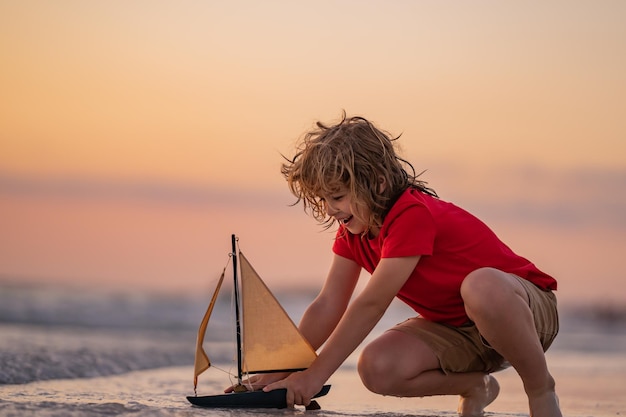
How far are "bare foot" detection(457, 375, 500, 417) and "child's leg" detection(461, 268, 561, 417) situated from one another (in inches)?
16.7

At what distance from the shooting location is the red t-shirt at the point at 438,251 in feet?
11.4

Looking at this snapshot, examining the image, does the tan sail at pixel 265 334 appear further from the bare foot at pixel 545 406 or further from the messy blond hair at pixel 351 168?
the bare foot at pixel 545 406

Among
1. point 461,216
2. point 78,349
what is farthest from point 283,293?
point 461,216

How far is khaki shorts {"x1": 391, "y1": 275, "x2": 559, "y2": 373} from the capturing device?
3703 millimetres

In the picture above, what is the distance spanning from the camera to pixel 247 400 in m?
3.52

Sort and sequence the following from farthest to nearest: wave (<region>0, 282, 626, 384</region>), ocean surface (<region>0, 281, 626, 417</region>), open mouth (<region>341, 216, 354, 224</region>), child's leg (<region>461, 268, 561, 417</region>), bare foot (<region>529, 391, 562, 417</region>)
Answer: wave (<region>0, 282, 626, 384</region>), ocean surface (<region>0, 281, 626, 417</region>), open mouth (<region>341, 216, 354, 224</region>), bare foot (<region>529, 391, 562, 417</region>), child's leg (<region>461, 268, 561, 417</region>)

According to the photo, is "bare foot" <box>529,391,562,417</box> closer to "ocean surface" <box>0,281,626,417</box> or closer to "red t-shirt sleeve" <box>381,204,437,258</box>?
"ocean surface" <box>0,281,626,417</box>

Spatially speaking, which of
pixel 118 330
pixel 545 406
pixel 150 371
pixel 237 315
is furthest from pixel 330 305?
pixel 118 330

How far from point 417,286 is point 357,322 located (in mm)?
351

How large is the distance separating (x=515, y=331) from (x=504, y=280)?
21 centimetres

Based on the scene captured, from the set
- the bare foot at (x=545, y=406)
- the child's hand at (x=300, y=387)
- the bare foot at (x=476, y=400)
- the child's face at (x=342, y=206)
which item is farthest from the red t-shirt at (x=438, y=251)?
the child's hand at (x=300, y=387)

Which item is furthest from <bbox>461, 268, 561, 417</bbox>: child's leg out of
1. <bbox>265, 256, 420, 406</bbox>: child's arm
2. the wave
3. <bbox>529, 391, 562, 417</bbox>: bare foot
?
the wave

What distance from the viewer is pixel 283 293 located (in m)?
16.3

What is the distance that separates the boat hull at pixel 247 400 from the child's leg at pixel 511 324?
0.72 meters
